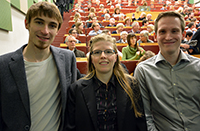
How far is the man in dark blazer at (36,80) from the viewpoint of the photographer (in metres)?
0.32

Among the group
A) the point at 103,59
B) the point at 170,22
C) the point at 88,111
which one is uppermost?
the point at 170,22

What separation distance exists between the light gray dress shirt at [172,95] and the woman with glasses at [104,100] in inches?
1.7

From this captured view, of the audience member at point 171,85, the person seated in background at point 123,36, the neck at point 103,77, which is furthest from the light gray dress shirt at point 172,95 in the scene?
the person seated in background at point 123,36

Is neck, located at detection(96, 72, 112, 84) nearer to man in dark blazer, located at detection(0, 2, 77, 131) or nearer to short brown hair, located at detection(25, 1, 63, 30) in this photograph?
man in dark blazer, located at detection(0, 2, 77, 131)

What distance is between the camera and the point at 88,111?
1.23 ft

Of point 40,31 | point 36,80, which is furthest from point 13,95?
point 40,31

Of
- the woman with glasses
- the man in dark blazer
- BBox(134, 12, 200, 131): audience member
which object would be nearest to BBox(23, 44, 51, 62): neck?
the man in dark blazer

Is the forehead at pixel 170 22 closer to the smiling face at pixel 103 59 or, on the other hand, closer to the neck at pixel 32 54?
the smiling face at pixel 103 59

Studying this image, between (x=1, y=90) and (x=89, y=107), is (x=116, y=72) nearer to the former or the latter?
(x=89, y=107)

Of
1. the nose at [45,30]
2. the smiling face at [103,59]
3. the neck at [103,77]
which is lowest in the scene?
the neck at [103,77]

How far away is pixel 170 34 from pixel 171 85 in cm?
15

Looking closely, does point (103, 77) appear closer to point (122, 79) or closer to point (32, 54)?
point (122, 79)

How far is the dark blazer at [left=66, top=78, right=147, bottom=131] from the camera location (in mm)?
370

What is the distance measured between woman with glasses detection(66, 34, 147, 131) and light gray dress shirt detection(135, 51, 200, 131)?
44 millimetres
